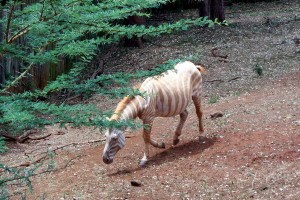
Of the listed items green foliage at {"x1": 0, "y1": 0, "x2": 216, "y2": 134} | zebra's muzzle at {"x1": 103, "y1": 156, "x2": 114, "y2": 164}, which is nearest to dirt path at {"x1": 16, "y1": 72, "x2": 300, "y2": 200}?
zebra's muzzle at {"x1": 103, "y1": 156, "x2": 114, "y2": 164}

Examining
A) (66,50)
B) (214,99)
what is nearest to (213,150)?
(214,99)

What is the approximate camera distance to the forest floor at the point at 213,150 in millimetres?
5266

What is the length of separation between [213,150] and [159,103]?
0.73 metres

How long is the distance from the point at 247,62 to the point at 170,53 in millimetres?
1539

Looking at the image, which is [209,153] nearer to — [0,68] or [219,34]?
[0,68]

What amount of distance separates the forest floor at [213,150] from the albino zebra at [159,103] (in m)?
0.26

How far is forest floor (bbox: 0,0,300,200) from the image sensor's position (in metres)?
5.27

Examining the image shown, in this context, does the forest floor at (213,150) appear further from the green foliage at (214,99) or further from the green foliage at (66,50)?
the green foliage at (66,50)

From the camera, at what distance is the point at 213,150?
Answer: 6.03 metres

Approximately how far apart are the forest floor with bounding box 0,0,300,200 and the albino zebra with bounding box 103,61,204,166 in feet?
0.87

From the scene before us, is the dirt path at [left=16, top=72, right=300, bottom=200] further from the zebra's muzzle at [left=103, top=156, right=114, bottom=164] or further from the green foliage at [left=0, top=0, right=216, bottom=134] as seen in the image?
the green foliage at [left=0, top=0, right=216, bottom=134]

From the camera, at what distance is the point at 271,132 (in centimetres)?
618

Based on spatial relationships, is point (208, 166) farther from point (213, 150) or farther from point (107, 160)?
point (107, 160)

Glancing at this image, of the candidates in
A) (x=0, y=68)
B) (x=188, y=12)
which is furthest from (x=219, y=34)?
(x=0, y=68)
